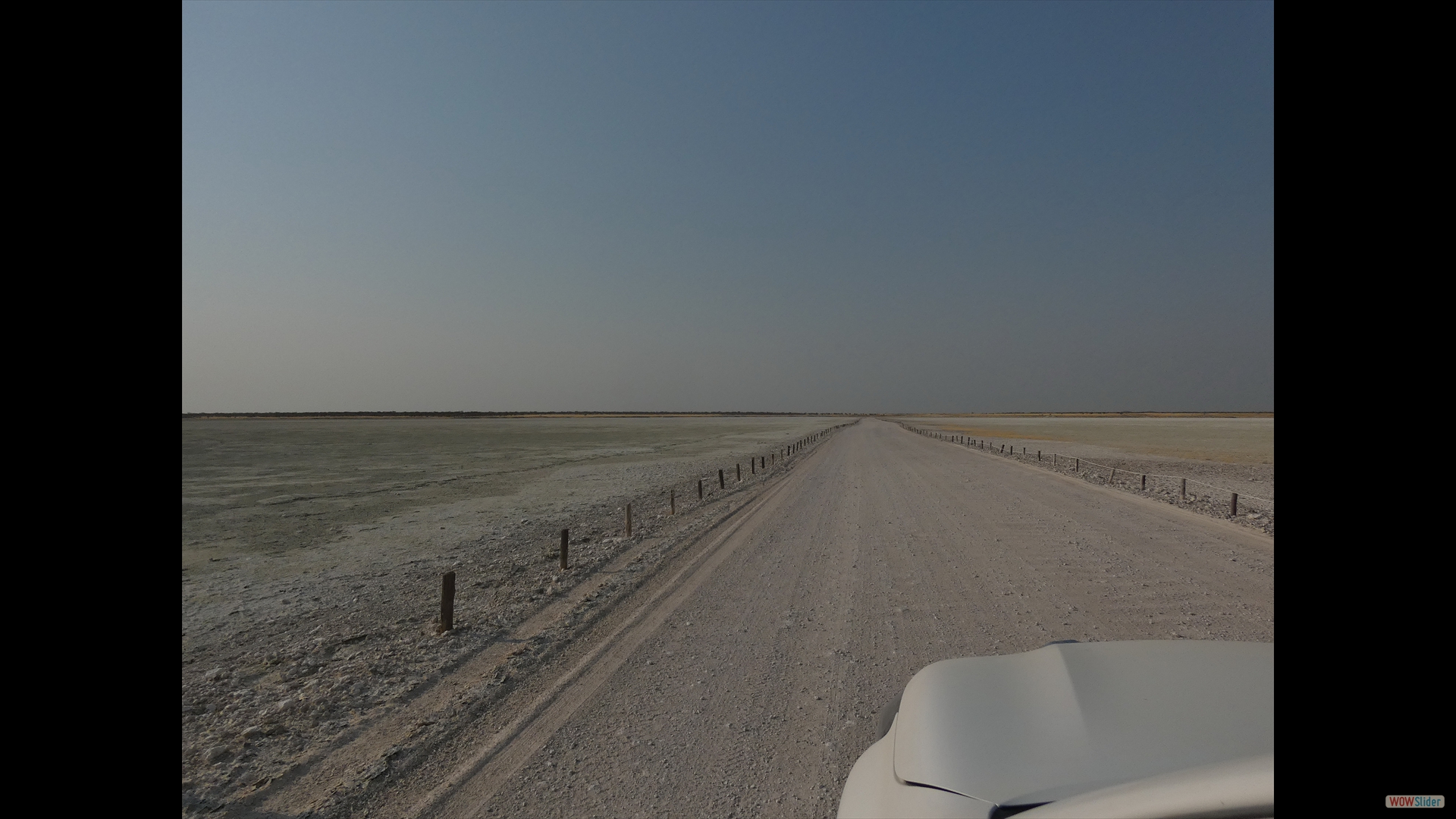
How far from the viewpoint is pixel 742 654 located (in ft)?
21.0

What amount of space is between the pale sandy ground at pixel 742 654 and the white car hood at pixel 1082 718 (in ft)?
6.57

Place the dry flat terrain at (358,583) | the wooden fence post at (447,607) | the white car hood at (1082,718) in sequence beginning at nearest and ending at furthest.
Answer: the white car hood at (1082,718), the dry flat terrain at (358,583), the wooden fence post at (447,607)

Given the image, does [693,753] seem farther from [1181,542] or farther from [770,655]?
[1181,542]

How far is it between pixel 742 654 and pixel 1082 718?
4776 mm

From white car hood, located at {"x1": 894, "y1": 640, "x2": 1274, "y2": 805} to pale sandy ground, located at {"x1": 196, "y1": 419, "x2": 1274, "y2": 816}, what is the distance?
6.57 ft

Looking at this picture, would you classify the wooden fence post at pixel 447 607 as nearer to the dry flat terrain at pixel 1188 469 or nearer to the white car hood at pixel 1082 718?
the white car hood at pixel 1082 718

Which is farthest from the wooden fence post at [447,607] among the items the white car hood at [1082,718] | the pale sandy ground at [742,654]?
the white car hood at [1082,718]

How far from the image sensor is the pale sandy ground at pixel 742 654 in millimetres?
4148

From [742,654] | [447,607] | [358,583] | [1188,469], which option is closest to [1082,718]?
[742,654]

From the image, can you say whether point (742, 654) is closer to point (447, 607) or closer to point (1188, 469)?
point (447, 607)

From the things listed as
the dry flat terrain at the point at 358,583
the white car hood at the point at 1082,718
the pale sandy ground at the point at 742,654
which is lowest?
the dry flat terrain at the point at 358,583

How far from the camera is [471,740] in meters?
4.83
